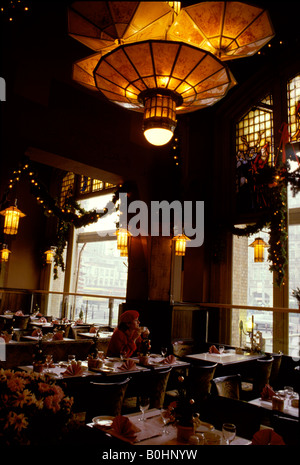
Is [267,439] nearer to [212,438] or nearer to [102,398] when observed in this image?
[212,438]

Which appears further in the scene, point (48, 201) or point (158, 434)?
point (48, 201)

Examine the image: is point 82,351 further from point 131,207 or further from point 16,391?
point 16,391

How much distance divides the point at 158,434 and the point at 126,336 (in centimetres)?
302

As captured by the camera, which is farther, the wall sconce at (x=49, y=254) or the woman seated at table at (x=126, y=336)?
the wall sconce at (x=49, y=254)

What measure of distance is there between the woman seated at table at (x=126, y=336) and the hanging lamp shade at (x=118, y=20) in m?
3.97

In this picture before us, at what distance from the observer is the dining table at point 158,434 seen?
7.99 feet

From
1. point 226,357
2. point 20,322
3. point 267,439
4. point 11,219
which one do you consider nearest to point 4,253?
point 20,322

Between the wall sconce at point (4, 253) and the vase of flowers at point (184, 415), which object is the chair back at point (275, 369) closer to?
the vase of flowers at point (184, 415)

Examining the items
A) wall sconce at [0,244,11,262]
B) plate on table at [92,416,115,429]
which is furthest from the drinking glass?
wall sconce at [0,244,11,262]

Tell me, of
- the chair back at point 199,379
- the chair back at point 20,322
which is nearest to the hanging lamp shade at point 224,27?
the chair back at point 199,379

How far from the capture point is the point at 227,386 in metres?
3.92

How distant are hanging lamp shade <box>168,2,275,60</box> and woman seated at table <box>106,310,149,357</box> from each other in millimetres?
3984

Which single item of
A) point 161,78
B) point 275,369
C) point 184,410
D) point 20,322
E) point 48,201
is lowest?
point 275,369
